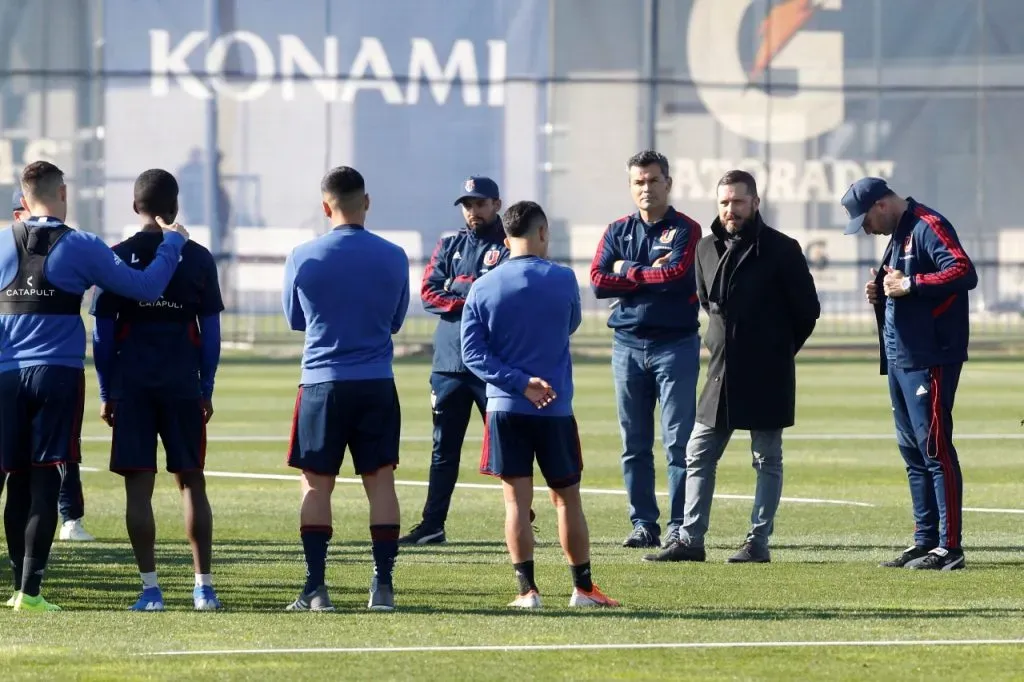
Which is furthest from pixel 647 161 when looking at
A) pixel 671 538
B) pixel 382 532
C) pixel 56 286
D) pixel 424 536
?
pixel 56 286

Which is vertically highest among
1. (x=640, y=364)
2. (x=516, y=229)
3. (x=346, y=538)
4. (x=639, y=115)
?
(x=639, y=115)

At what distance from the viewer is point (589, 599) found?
9.00 meters

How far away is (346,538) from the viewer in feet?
38.9

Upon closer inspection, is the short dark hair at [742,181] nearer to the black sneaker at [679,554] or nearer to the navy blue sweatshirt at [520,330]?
the black sneaker at [679,554]

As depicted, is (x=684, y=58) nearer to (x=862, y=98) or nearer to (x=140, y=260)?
(x=862, y=98)

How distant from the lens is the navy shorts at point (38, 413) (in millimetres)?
8906

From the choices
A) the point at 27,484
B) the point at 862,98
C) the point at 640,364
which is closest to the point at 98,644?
the point at 27,484

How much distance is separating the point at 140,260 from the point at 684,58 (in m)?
32.3

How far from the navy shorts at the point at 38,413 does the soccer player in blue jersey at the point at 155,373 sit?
0.18 metres

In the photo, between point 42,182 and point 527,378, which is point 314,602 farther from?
point 42,182

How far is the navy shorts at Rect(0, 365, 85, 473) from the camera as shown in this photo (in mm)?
8906

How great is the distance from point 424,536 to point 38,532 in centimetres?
318

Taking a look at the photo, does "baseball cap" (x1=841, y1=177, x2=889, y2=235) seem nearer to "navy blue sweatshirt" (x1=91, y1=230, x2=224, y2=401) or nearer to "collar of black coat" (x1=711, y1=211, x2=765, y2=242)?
"collar of black coat" (x1=711, y1=211, x2=765, y2=242)

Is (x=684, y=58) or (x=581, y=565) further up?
(x=684, y=58)
